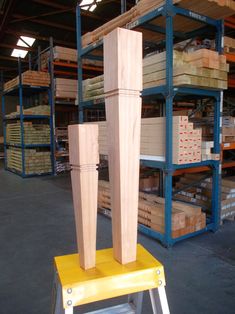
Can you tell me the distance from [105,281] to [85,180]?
1.29 feet

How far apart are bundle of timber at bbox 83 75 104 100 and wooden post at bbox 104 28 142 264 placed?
2.90 metres

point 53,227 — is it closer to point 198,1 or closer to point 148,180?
point 148,180

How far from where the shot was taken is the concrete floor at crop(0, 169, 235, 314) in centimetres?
204

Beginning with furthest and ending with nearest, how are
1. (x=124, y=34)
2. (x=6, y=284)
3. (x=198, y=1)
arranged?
1. (x=198, y=1)
2. (x=6, y=284)
3. (x=124, y=34)

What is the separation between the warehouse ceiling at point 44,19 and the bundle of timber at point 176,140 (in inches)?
216

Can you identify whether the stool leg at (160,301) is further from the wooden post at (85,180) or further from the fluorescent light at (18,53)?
the fluorescent light at (18,53)

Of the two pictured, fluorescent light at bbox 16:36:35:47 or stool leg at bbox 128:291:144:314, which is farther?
fluorescent light at bbox 16:36:35:47

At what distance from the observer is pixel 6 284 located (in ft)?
7.59

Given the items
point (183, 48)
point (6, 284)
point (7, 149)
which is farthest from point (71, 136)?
point (7, 149)

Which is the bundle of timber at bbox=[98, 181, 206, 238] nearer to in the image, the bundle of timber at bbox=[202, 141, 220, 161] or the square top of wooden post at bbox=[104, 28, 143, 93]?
the bundle of timber at bbox=[202, 141, 220, 161]

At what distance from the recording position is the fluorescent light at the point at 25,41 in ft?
31.4

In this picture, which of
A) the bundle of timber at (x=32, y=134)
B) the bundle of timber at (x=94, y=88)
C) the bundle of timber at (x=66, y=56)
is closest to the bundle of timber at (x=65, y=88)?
the bundle of timber at (x=66, y=56)

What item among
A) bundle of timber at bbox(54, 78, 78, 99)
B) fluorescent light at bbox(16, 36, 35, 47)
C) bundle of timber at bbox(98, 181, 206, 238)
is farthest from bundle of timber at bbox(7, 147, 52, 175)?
bundle of timber at bbox(98, 181, 206, 238)

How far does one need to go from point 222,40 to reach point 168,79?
3.37ft
